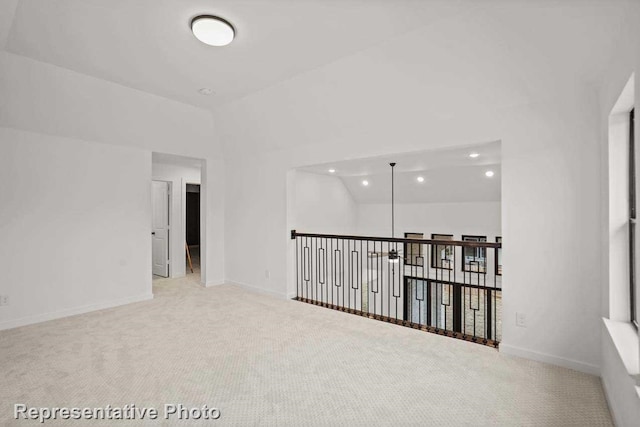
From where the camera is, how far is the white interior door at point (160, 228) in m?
6.34

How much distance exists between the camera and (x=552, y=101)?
105 inches

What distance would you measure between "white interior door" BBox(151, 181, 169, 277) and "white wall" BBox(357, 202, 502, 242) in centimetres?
462

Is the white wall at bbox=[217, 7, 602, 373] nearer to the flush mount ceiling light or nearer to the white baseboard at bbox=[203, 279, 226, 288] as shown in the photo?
the flush mount ceiling light

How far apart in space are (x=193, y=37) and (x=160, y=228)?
15.3 feet

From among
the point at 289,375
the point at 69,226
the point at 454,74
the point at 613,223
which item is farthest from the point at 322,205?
the point at 613,223

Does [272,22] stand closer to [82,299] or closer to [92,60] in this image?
[92,60]

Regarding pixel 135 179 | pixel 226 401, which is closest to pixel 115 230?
pixel 135 179

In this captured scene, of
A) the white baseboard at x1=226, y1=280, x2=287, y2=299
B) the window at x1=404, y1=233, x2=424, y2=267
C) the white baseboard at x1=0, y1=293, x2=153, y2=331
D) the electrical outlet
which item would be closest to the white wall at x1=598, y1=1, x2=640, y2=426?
the electrical outlet

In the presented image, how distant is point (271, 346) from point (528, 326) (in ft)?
7.58

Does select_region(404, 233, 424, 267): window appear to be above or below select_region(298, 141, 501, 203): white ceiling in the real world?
below

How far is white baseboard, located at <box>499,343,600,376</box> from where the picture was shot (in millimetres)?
2527

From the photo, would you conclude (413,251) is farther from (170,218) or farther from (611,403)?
(611,403)

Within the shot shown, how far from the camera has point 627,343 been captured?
6.24 feet

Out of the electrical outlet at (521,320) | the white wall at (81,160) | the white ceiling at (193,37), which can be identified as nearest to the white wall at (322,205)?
the white wall at (81,160)
